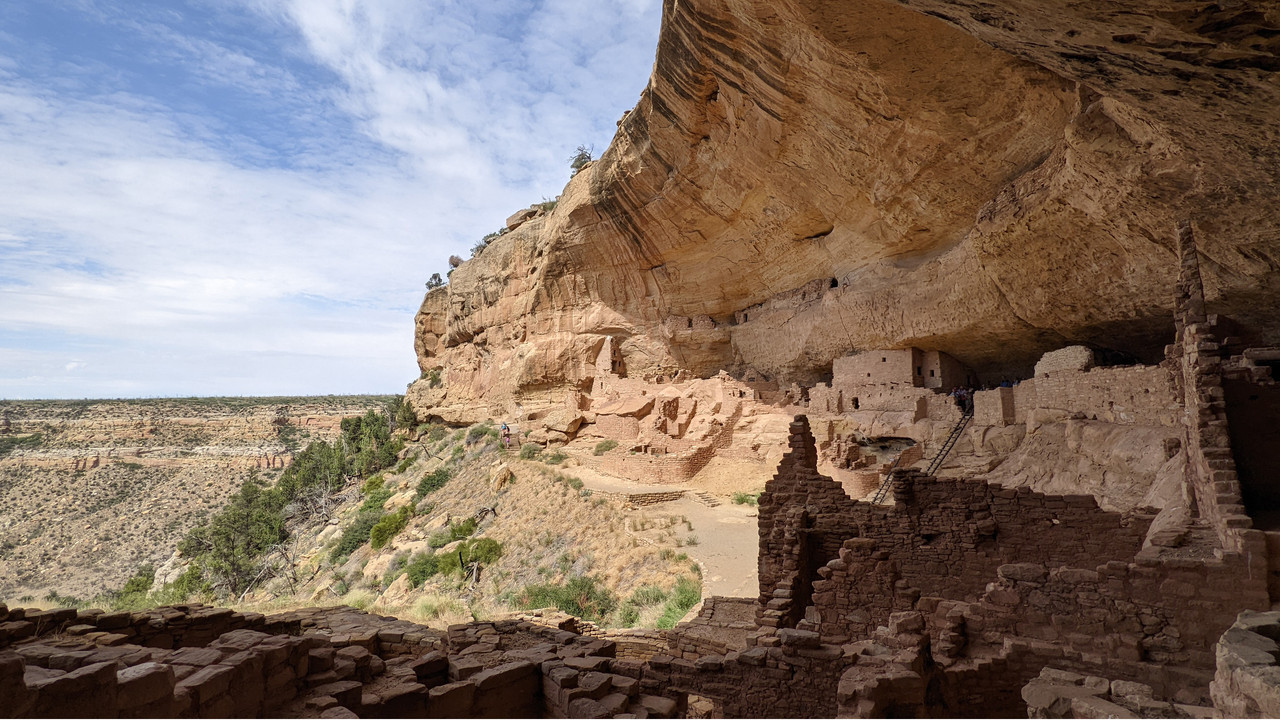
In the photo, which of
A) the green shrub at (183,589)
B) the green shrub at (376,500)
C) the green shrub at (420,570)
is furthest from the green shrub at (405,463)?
the green shrub at (420,570)

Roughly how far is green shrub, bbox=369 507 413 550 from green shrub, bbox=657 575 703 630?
13269 millimetres

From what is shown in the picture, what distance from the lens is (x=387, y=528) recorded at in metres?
20.5

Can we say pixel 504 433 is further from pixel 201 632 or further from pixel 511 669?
pixel 511 669

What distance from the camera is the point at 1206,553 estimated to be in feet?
13.6

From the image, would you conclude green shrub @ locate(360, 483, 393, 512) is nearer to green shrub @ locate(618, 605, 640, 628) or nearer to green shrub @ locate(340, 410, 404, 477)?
green shrub @ locate(340, 410, 404, 477)

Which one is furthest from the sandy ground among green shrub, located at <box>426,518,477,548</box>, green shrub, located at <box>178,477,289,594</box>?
green shrub, located at <box>178,477,289,594</box>

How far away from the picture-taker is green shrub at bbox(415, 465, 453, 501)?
2397 centimetres

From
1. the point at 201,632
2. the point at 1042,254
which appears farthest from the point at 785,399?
the point at 201,632

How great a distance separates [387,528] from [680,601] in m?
14.4

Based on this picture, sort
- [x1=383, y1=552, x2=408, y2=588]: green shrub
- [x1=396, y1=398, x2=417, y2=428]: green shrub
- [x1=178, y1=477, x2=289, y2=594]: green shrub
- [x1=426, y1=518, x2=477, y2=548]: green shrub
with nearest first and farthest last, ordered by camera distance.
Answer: [x1=383, y1=552, x2=408, y2=588]: green shrub < [x1=426, y1=518, x2=477, y2=548]: green shrub < [x1=178, y1=477, x2=289, y2=594]: green shrub < [x1=396, y1=398, x2=417, y2=428]: green shrub

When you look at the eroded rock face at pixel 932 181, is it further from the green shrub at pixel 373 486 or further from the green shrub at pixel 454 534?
the green shrub at pixel 373 486

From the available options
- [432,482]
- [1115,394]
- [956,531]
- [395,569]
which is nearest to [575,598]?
[956,531]

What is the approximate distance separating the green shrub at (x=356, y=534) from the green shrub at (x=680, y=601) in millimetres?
15302

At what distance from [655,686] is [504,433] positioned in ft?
73.9
